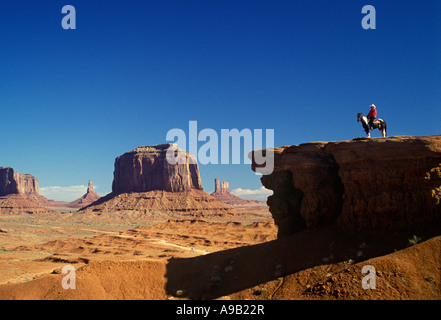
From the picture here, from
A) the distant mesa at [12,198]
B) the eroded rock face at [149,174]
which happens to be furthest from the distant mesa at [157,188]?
the distant mesa at [12,198]

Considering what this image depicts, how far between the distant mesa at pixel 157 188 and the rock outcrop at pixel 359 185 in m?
91.1

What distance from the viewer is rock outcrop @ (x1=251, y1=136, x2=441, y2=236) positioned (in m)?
11.8

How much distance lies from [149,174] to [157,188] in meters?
6.87

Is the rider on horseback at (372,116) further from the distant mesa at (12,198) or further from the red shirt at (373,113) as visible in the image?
the distant mesa at (12,198)

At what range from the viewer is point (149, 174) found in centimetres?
12200

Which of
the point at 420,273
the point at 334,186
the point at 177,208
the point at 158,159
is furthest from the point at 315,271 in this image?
the point at 158,159

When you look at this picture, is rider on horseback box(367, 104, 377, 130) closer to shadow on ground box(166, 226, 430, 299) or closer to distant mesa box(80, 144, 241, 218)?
shadow on ground box(166, 226, 430, 299)

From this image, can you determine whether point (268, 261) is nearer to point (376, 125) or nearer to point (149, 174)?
point (376, 125)

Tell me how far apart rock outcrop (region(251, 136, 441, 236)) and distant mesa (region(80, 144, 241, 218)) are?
91098 millimetres

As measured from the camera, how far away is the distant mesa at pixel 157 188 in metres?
109

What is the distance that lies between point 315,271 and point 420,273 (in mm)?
3504

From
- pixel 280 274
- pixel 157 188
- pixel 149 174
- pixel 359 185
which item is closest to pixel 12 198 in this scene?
pixel 149 174

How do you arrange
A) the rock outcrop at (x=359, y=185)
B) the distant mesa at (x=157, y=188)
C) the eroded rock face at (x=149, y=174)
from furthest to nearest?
the eroded rock face at (x=149, y=174) < the distant mesa at (x=157, y=188) < the rock outcrop at (x=359, y=185)
